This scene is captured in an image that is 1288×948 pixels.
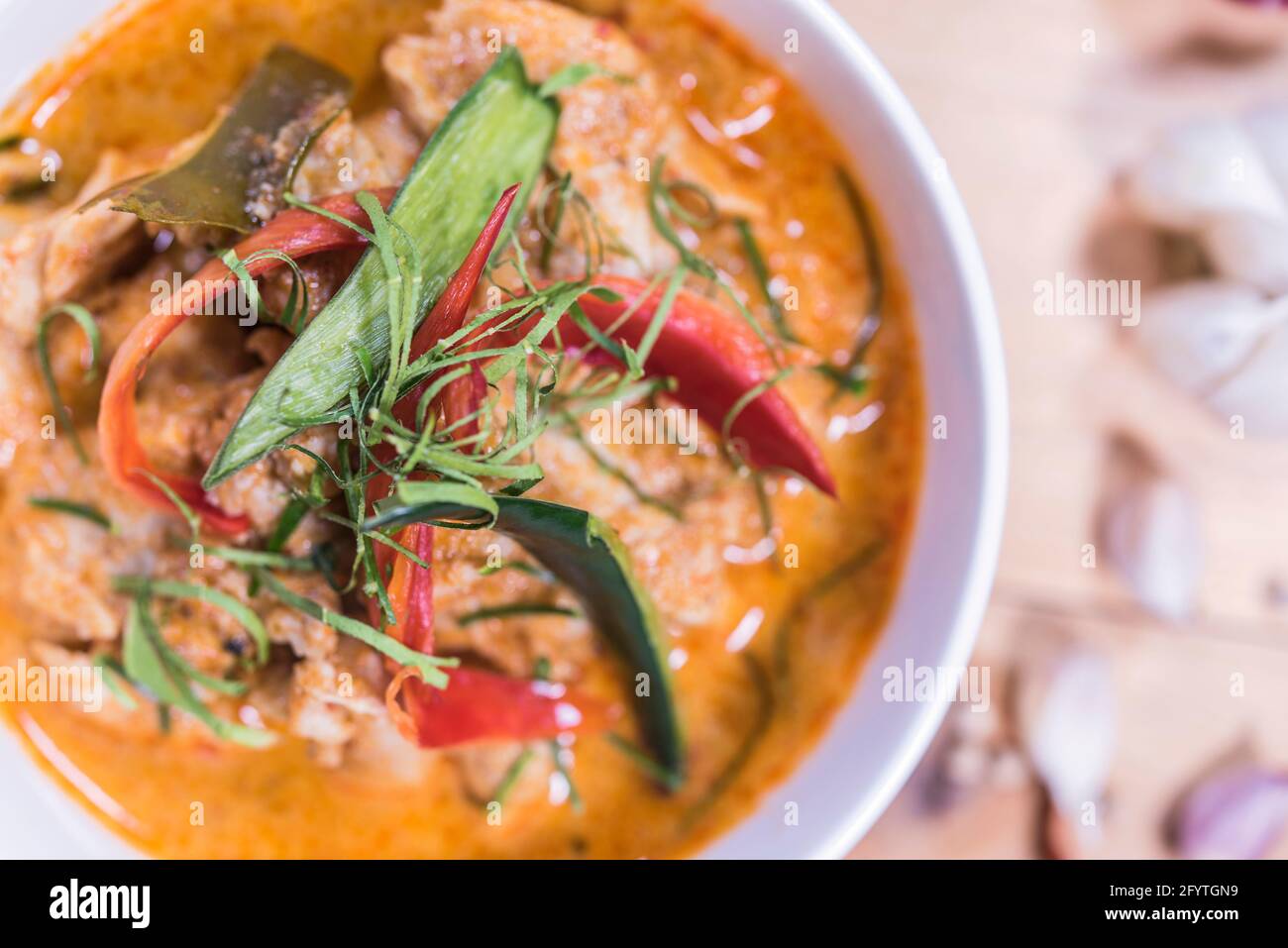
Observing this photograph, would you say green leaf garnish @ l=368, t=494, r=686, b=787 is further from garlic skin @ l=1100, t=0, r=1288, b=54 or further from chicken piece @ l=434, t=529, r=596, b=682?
garlic skin @ l=1100, t=0, r=1288, b=54

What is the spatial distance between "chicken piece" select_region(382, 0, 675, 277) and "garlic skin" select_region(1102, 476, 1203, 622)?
3.78 ft

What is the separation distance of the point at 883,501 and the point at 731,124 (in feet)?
2.36

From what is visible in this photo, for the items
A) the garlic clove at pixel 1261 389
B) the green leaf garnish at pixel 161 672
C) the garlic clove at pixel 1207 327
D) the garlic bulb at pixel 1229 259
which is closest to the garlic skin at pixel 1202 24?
the garlic bulb at pixel 1229 259

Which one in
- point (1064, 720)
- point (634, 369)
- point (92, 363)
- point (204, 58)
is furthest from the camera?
point (1064, 720)

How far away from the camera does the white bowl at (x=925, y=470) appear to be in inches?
63.1

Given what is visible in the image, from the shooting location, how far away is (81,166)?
69.8 inches

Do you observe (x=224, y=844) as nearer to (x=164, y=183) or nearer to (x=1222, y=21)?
(x=164, y=183)

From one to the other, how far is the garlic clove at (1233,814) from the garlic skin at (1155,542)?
365 millimetres

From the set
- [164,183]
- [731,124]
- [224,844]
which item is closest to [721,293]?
[731,124]

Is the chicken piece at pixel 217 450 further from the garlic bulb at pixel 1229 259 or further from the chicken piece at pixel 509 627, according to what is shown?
the garlic bulb at pixel 1229 259

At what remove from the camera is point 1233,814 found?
2.17m

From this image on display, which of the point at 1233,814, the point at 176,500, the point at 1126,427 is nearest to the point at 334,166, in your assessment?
the point at 176,500

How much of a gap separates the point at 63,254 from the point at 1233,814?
2449mm

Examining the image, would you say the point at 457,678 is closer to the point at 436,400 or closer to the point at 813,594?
the point at 436,400
